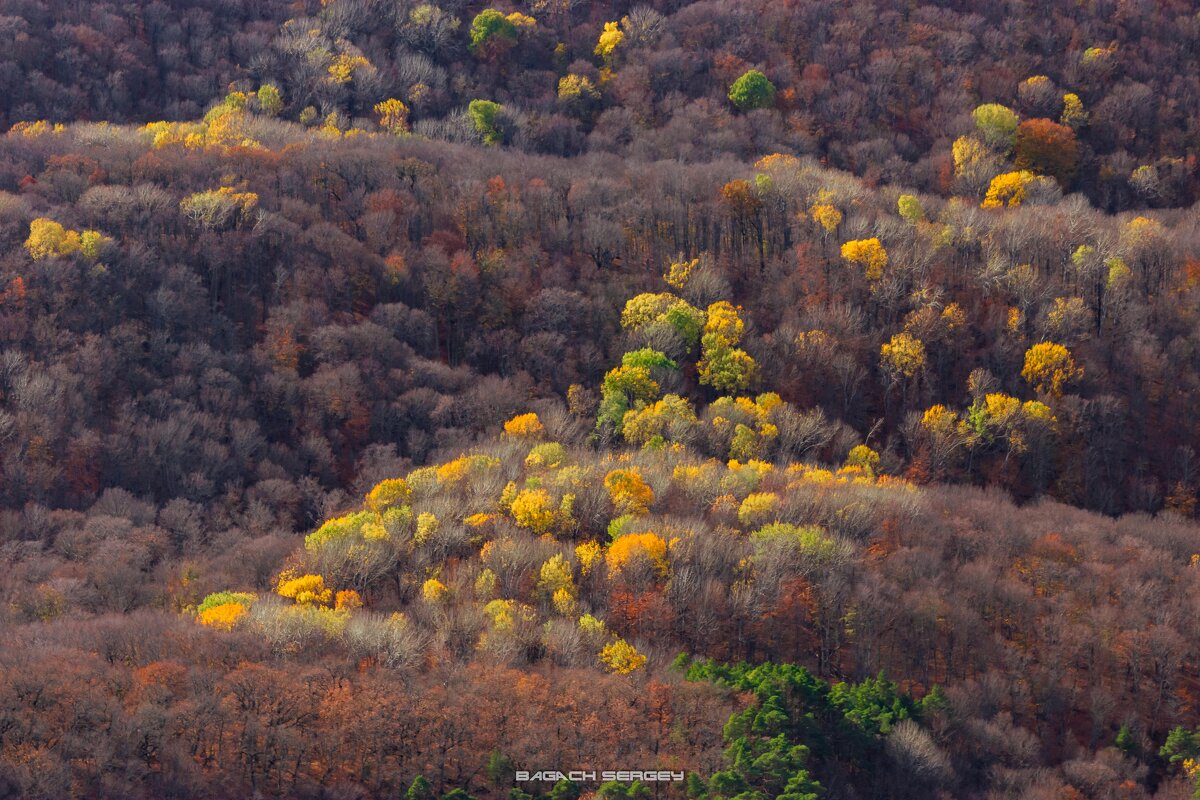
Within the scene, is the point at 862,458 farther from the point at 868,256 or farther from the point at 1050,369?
the point at 868,256

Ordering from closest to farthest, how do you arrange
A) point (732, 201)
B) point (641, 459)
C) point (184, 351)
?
point (641, 459) → point (184, 351) → point (732, 201)

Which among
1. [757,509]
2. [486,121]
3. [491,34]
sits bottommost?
[757,509]

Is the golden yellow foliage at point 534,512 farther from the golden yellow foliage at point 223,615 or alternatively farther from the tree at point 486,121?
the tree at point 486,121

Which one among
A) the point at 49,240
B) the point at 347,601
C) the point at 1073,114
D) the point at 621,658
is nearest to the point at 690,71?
the point at 1073,114

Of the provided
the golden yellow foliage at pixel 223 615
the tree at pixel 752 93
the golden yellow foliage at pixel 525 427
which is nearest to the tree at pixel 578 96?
the tree at pixel 752 93

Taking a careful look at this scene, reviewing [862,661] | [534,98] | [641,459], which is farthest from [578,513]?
[534,98]

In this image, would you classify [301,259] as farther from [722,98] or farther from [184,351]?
[722,98]
